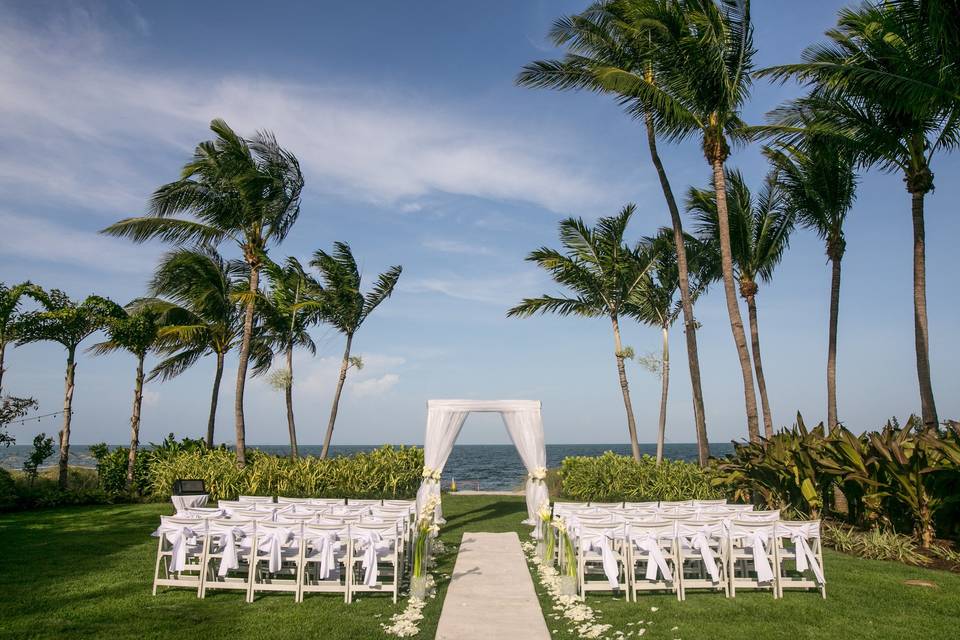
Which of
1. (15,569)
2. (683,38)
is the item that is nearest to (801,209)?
(683,38)

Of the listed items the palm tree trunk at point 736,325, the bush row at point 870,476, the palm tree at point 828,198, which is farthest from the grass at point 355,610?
the palm tree at point 828,198

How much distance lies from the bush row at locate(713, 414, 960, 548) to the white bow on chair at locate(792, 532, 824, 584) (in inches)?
117

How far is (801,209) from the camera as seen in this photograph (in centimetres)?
1623

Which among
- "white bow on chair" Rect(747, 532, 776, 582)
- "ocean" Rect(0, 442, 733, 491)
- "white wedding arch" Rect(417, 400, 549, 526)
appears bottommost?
"ocean" Rect(0, 442, 733, 491)

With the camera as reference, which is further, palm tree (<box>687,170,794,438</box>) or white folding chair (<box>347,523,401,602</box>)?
palm tree (<box>687,170,794,438</box>)

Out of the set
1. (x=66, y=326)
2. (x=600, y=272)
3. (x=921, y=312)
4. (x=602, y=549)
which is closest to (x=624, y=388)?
(x=600, y=272)

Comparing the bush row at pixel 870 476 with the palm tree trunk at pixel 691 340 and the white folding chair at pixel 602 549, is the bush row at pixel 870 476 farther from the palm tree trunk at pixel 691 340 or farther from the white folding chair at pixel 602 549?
the white folding chair at pixel 602 549

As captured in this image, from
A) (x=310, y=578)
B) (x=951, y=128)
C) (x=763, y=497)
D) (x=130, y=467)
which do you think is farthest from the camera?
(x=130, y=467)

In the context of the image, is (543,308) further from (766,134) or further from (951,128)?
(951,128)

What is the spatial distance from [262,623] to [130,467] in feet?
42.2

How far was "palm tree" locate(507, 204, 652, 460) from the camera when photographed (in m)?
19.0

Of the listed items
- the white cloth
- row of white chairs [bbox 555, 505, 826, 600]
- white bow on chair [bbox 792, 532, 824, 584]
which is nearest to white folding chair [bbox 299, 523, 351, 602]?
row of white chairs [bbox 555, 505, 826, 600]

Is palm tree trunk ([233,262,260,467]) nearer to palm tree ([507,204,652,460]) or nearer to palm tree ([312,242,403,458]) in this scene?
palm tree ([312,242,403,458])

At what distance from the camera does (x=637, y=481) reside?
15062mm
